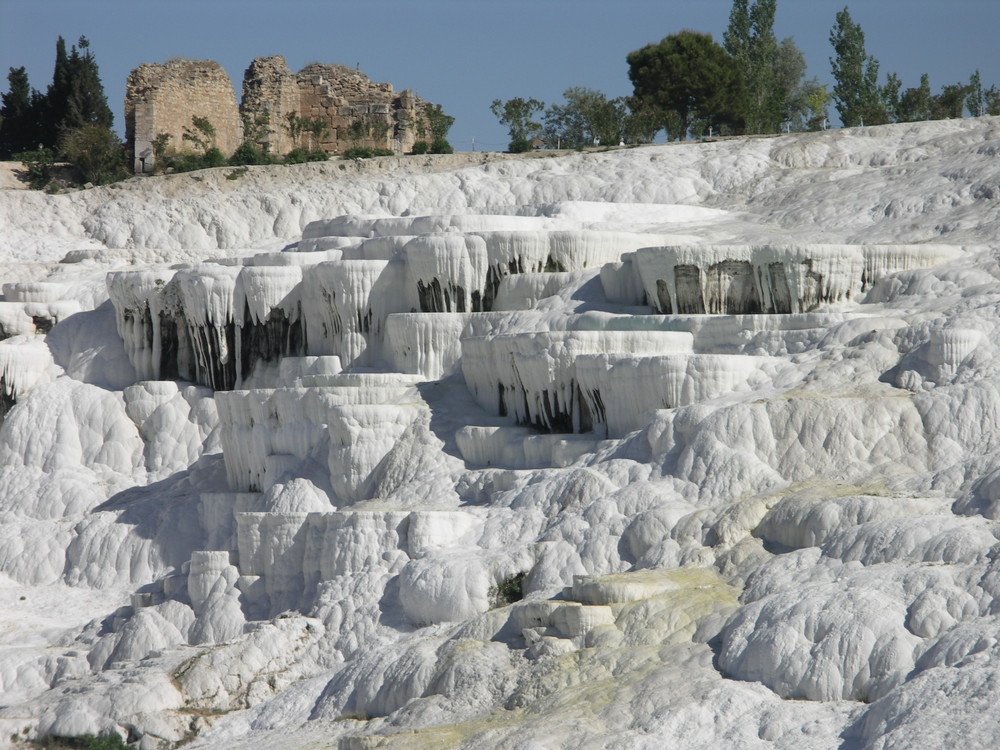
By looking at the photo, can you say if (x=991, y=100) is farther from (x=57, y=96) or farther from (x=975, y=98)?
(x=57, y=96)

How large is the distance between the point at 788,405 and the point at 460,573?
15.6 ft

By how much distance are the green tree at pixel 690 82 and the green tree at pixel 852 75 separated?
3987 millimetres

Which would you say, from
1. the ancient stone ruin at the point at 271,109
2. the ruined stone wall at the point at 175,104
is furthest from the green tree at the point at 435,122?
the ruined stone wall at the point at 175,104

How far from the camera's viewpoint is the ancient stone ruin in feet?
143

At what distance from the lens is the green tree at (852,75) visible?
1932 inches

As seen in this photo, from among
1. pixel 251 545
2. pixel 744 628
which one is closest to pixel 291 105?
pixel 251 545

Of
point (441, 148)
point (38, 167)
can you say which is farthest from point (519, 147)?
point (38, 167)

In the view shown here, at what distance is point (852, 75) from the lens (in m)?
50.2

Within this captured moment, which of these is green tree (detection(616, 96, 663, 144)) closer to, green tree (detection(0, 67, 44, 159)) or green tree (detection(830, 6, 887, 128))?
green tree (detection(830, 6, 887, 128))

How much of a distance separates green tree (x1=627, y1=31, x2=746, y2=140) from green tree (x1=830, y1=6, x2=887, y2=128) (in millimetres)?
3987

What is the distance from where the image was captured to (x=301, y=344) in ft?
95.1

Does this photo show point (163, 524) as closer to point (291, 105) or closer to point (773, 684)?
point (773, 684)

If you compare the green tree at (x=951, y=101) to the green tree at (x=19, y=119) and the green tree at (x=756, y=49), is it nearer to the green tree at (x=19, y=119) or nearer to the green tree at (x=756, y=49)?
the green tree at (x=756, y=49)

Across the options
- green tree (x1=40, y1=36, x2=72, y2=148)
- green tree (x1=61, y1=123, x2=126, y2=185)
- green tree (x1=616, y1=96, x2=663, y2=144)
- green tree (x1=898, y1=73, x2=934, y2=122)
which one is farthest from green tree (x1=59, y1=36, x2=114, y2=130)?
green tree (x1=898, y1=73, x2=934, y2=122)
